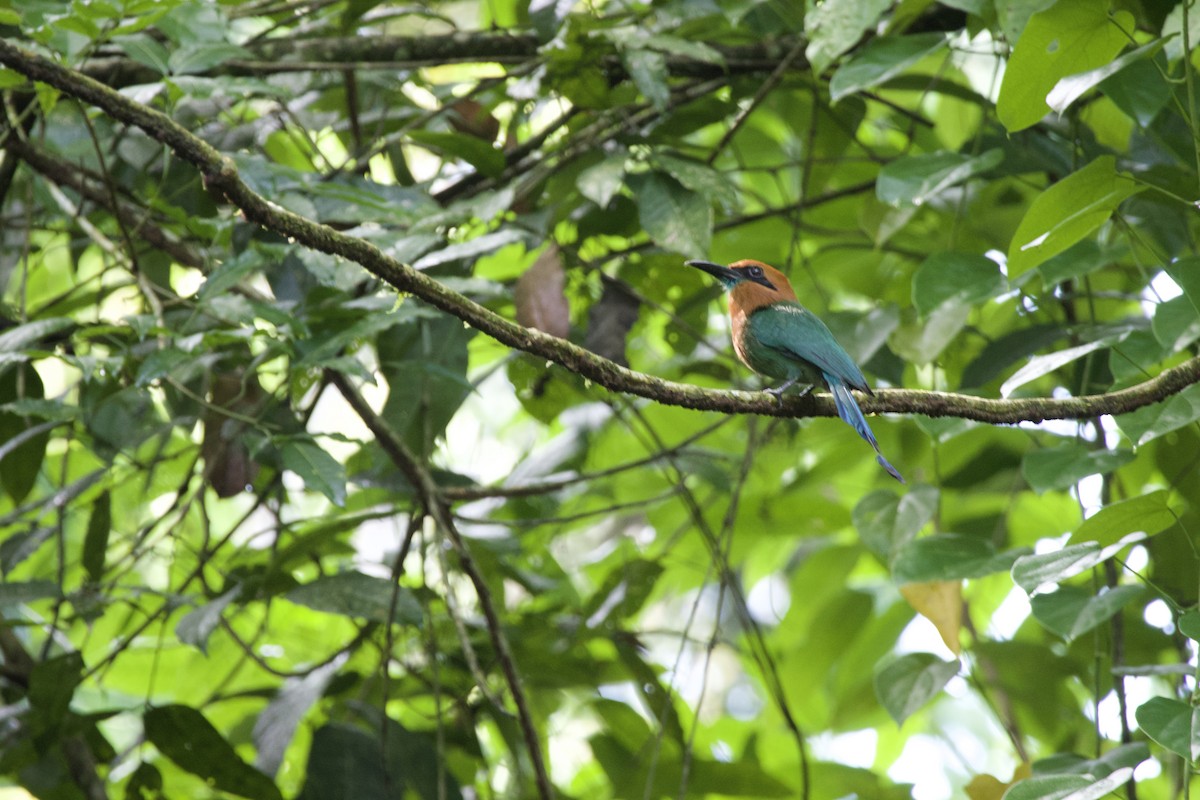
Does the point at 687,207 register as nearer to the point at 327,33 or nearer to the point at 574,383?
the point at 574,383

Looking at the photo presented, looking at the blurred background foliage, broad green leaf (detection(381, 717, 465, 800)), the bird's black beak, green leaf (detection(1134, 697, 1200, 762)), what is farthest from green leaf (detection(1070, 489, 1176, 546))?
broad green leaf (detection(381, 717, 465, 800))

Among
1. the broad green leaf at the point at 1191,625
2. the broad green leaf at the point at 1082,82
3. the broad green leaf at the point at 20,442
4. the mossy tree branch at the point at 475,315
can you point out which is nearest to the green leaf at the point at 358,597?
the broad green leaf at the point at 20,442

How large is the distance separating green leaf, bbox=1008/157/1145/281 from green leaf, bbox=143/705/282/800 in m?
1.97

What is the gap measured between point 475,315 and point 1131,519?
1115 mm

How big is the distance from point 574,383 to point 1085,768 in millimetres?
1689

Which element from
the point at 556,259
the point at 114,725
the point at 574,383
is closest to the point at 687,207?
the point at 556,259

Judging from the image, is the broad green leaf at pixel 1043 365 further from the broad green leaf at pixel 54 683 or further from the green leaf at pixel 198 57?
the broad green leaf at pixel 54 683

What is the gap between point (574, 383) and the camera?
329 cm

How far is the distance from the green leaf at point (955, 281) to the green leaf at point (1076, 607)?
2.02ft

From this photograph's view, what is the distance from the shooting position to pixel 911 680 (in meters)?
2.43

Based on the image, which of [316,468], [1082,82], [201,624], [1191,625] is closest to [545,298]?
[316,468]

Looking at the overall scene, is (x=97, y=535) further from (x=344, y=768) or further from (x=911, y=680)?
(x=911, y=680)

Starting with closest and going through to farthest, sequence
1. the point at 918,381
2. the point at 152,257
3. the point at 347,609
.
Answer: the point at 347,609 → the point at 918,381 → the point at 152,257

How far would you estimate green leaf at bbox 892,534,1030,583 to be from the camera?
2.24 metres
